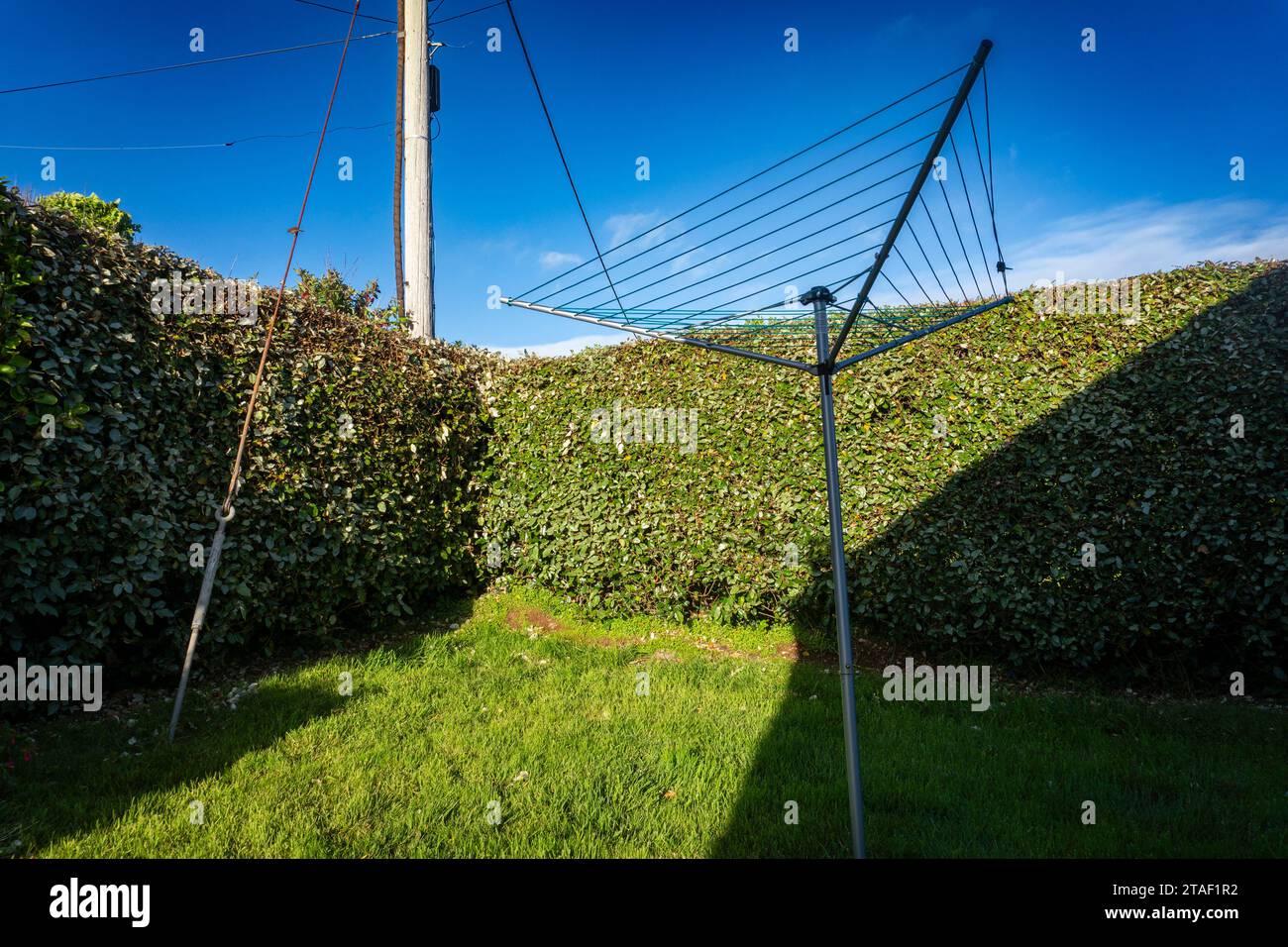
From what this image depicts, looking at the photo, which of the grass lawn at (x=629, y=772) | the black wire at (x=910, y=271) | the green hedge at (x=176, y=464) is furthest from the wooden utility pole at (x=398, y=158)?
the black wire at (x=910, y=271)

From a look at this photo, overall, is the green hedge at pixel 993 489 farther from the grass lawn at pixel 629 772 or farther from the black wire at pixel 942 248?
the black wire at pixel 942 248

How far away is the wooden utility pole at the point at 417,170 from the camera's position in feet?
24.8

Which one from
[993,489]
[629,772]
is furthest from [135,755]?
[993,489]

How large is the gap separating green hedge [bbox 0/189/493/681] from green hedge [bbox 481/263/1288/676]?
172 cm

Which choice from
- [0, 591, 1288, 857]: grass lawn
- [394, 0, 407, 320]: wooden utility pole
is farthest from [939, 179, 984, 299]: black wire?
[394, 0, 407, 320]: wooden utility pole

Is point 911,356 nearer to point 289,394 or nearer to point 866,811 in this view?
point 866,811

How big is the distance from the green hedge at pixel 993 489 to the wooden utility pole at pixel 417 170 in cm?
242

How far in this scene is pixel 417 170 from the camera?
299 inches

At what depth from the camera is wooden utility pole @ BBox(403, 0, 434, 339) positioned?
24.8 ft

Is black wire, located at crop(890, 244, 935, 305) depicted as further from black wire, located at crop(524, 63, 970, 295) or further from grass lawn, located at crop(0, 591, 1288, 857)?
grass lawn, located at crop(0, 591, 1288, 857)

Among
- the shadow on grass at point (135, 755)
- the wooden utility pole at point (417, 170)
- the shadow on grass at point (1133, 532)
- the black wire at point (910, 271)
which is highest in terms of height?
the wooden utility pole at point (417, 170)

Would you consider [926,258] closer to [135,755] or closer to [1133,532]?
[1133,532]
